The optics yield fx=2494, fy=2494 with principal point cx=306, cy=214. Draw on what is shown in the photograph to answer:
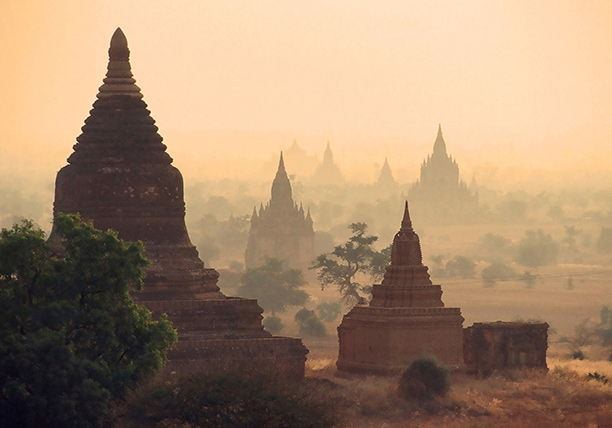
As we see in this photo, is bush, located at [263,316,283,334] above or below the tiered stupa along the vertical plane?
above

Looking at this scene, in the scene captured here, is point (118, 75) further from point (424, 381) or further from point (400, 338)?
point (424, 381)

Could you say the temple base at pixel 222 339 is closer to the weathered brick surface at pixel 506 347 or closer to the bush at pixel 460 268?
the weathered brick surface at pixel 506 347

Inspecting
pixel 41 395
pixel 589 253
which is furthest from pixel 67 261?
pixel 589 253

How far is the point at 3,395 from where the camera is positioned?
38875mm

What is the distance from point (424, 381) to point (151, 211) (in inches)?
276

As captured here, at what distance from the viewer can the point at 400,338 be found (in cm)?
5606

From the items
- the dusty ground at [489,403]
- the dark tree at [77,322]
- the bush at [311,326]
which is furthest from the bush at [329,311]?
the dark tree at [77,322]

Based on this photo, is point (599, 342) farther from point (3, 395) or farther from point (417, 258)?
point (3, 395)

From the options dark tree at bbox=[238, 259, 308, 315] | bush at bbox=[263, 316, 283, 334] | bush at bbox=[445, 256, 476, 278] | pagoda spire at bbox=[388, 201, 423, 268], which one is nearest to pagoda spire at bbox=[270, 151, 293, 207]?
bush at bbox=[445, 256, 476, 278]

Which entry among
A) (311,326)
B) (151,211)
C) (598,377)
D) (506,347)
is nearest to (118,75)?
(151,211)

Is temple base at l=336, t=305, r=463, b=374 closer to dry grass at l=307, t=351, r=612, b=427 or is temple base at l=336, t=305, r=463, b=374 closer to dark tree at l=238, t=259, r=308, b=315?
dry grass at l=307, t=351, r=612, b=427

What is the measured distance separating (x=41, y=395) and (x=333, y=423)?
5227 mm

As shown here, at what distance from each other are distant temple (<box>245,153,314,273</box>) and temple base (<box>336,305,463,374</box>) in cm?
7353

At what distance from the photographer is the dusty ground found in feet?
162
